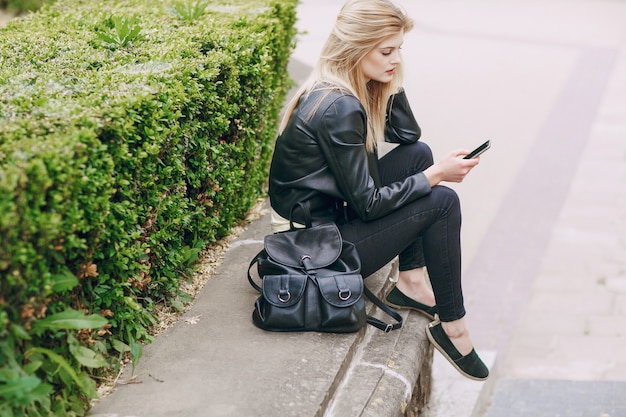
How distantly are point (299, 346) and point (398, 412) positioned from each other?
1.40 feet

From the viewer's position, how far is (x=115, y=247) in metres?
3.08

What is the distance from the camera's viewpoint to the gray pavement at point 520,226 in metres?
3.41

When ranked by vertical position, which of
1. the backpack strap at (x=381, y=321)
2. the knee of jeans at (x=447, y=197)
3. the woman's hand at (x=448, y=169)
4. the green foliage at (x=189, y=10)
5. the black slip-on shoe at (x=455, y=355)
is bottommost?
the black slip-on shoe at (x=455, y=355)

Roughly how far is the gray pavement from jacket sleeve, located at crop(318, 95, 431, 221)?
0.57 m

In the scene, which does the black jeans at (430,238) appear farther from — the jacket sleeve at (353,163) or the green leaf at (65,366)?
the green leaf at (65,366)

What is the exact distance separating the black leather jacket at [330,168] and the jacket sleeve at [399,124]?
306 mm

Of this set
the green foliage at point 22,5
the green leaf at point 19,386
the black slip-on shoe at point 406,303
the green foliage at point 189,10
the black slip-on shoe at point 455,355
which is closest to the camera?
the green leaf at point 19,386

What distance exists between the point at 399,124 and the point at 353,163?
0.60m

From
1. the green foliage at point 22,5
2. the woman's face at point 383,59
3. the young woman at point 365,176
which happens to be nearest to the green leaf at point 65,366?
the young woman at point 365,176

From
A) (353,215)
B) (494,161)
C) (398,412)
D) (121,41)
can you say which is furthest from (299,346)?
(494,161)

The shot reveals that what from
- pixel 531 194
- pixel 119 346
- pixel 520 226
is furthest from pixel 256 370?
pixel 531 194

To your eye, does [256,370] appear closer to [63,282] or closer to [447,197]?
[63,282]

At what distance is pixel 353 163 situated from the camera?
3.48 meters

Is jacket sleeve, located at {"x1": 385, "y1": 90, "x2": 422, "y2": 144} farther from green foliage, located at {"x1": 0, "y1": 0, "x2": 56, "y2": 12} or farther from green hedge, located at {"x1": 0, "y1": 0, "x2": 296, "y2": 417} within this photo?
green foliage, located at {"x1": 0, "y1": 0, "x2": 56, "y2": 12}
